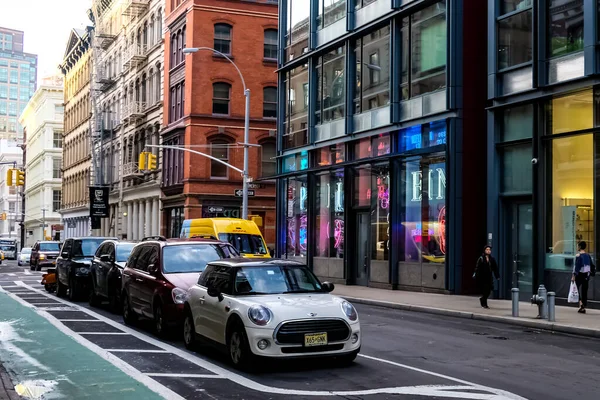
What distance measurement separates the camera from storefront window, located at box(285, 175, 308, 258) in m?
37.6

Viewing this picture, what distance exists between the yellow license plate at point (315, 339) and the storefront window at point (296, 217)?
25893 mm

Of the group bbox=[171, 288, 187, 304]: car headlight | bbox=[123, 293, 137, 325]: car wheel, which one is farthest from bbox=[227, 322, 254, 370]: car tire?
bbox=[123, 293, 137, 325]: car wheel

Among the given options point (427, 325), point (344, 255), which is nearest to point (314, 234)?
point (344, 255)

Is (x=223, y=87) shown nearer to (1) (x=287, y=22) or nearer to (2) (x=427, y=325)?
(1) (x=287, y=22)

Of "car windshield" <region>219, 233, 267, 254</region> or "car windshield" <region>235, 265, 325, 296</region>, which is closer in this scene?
"car windshield" <region>235, 265, 325, 296</region>

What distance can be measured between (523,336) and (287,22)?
90.3 ft

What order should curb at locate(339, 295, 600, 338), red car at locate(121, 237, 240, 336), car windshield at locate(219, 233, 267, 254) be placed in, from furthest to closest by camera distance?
car windshield at locate(219, 233, 267, 254) → curb at locate(339, 295, 600, 338) → red car at locate(121, 237, 240, 336)

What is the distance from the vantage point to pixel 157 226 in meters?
58.8

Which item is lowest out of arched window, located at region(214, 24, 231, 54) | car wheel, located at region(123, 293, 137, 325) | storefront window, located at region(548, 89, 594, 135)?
car wheel, located at region(123, 293, 137, 325)

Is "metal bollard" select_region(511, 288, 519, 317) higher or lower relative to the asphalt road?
higher

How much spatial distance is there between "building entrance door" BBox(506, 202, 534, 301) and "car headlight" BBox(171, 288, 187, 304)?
42.1ft

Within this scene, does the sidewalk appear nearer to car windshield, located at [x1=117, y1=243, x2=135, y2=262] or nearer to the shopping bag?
the shopping bag

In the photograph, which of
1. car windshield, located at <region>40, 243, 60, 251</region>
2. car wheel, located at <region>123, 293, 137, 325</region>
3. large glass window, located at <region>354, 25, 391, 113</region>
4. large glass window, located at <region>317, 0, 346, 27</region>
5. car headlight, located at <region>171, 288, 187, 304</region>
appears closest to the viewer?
car headlight, located at <region>171, 288, 187, 304</region>

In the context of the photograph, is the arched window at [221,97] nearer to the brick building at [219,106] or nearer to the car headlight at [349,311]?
the brick building at [219,106]
